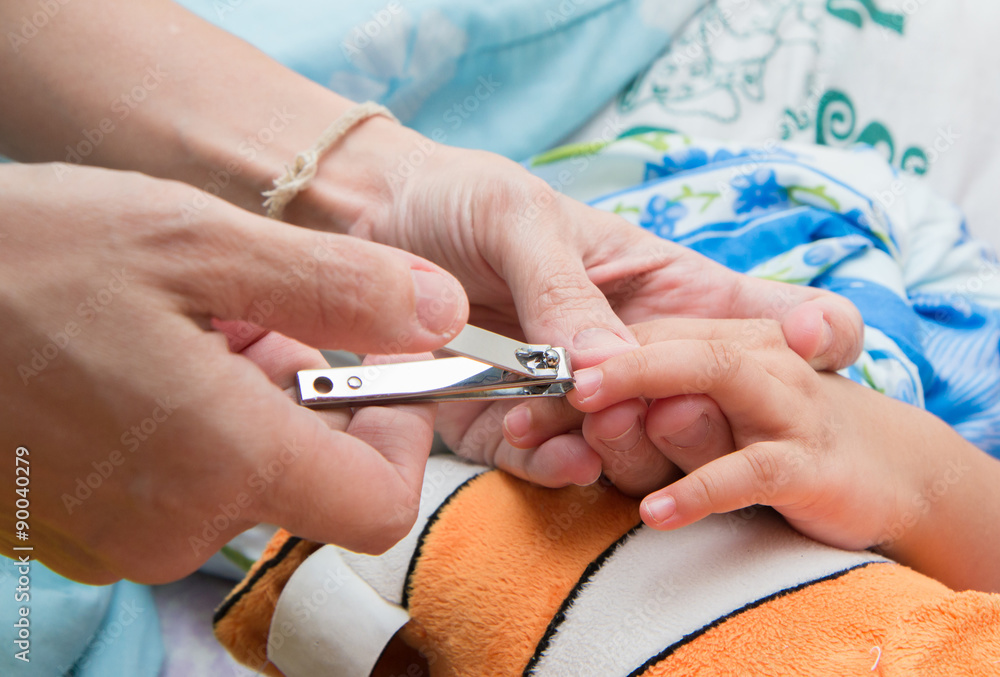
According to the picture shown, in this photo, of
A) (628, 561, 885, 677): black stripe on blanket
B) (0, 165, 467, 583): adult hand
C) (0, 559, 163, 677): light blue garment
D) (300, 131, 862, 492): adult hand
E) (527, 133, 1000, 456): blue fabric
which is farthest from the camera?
(527, 133, 1000, 456): blue fabric

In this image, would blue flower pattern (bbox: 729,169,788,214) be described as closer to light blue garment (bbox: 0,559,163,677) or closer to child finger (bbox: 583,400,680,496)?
child finger (bbox: 583,400,680,496)

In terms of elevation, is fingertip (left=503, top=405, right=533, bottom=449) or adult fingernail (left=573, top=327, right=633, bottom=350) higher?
adult fingernail (left=573, top=327, right=633, bottom=350)

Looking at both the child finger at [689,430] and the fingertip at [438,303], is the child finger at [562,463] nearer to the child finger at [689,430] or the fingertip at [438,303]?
the child finger at [689,430]

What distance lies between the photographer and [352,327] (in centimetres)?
50

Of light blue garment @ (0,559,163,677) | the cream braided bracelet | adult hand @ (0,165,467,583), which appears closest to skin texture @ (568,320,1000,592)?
adult hand @ (0,165,467,583)

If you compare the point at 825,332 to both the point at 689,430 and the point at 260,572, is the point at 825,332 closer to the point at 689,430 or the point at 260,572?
the point at 689,430

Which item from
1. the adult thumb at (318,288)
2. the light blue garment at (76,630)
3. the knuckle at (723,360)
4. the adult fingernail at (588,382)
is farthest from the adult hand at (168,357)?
the light blue garment at (76,630)

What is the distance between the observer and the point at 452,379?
2.05 feet

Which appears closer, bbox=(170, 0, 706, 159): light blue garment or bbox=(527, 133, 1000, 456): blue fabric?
bbox=(527, 133, 1000, 456): blue fabric

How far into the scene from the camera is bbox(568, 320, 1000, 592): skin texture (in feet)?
1.98

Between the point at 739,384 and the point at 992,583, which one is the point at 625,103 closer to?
the point at 739,384

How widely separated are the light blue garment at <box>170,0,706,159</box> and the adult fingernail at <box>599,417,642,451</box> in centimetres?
60

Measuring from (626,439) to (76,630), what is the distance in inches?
27.3

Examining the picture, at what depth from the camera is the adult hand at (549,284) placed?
2.19 feet
